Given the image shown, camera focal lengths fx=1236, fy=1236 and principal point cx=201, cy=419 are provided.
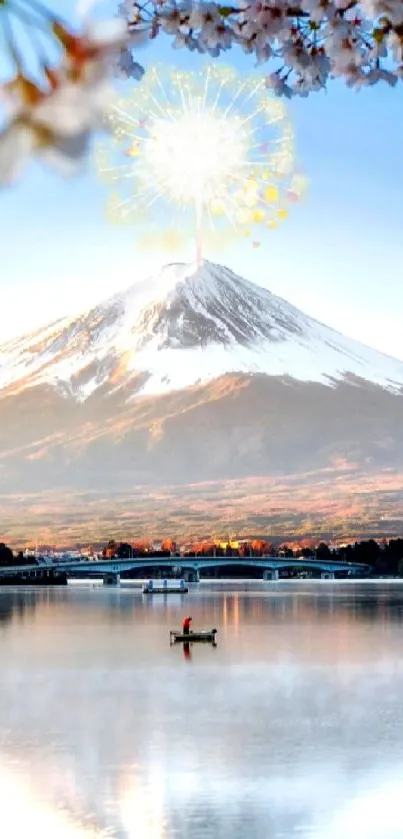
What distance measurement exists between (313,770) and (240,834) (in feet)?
10.0

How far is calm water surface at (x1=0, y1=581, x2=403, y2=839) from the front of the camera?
39.5 feet

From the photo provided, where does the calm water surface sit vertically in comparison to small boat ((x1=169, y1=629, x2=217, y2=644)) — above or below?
below

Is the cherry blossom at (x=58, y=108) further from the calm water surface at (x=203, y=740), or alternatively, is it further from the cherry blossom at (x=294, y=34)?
the calm water surface at (x=203, y=740)

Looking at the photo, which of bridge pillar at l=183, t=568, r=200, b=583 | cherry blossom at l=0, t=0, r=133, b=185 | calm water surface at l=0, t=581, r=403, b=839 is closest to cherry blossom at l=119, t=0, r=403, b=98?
cherry blossom at l=0, t=0, r=133, b=185

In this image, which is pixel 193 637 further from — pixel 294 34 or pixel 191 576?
pixel 191 576

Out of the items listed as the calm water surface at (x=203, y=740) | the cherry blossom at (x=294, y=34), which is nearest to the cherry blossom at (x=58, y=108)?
the cherry blossom at (x=294, y=34)

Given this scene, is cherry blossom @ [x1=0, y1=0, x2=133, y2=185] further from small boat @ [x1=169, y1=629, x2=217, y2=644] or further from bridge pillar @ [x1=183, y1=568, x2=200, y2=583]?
bridge pillar @ [x1=183, y1=568, x2=200, y2=583]

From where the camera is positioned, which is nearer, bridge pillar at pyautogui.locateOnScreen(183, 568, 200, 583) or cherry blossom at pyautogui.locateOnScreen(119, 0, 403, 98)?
cherry blossom at pyautogui.locateOnScreen(119, 0, 403, 98)

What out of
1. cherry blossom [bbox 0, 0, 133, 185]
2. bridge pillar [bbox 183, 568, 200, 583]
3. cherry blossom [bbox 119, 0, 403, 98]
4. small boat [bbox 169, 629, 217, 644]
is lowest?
small boat [bbox 169, 629, 217, 644]

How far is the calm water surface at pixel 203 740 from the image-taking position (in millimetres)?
12031

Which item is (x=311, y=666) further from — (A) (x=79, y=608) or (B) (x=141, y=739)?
(A) (x=79, y=608)

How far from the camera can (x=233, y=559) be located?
262 ft

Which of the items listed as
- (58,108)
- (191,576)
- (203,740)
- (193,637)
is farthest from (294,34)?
(191,576)

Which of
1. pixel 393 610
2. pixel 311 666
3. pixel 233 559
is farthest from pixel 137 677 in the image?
pixel 233 559
